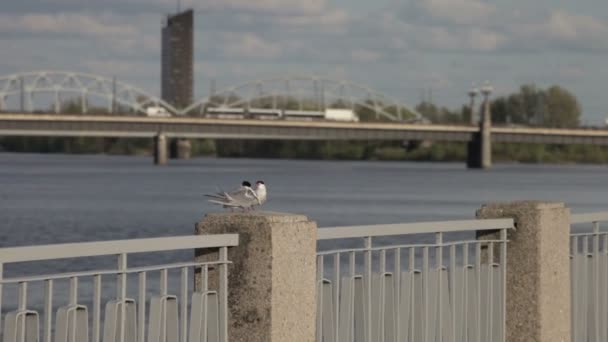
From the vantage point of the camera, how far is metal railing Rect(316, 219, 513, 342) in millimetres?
8719

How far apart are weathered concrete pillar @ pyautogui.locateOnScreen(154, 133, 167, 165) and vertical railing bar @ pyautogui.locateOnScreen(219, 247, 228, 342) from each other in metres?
136

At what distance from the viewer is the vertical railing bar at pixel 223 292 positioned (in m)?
7.88

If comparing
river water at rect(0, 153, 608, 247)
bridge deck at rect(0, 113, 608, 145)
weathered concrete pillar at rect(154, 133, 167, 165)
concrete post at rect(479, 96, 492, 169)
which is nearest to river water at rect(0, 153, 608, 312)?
river water at rect(0, 153, 608, 247)

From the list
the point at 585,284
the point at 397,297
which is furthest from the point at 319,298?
the point at 585,284

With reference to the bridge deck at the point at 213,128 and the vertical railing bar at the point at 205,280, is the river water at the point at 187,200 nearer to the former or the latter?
the bridge deck at the point at 213,128

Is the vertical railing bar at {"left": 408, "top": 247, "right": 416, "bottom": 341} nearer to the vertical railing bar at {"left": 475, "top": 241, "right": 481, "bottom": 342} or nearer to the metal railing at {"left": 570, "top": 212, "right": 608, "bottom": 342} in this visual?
the vertical railing bar at {"left": 475, "top": 241, "right": 481, "bottom": 342}

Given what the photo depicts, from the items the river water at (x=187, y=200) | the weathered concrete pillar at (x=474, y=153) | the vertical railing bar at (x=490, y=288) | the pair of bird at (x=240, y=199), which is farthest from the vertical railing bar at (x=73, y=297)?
the weathered concrete pillar at (x=474, y=153)

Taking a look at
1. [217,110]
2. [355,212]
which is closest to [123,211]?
[355,212]

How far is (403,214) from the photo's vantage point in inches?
2872

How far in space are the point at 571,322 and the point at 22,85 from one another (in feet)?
595

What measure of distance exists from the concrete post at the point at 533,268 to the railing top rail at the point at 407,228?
0.47 feet

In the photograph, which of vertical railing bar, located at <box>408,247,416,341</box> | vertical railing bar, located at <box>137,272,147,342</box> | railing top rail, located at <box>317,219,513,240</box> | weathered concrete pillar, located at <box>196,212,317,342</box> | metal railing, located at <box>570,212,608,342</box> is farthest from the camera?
metal railing, located at <box>570,212,608,342</box>

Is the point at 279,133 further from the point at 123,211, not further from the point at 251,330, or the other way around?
the point at 251,330

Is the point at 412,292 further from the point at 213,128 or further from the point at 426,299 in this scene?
the point at 213,128
